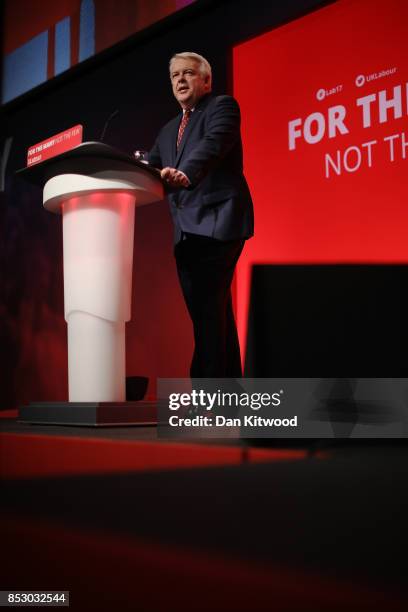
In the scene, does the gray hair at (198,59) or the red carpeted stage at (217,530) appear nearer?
the red carpeted stage at (217,530)

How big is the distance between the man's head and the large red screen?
2.51 feet

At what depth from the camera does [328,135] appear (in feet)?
9.28

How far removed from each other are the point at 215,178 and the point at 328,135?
985mm

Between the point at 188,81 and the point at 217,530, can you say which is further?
the point at 188,81

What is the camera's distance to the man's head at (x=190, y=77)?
6.81 ft

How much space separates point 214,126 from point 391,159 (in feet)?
3.30

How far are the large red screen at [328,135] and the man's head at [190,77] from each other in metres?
0.76

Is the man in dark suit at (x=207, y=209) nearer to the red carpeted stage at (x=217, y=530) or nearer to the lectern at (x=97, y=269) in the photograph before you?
the lectern at (x=97, y=269)

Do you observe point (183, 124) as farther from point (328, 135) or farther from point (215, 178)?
point (328, 135)

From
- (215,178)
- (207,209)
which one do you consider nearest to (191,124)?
(215,178)

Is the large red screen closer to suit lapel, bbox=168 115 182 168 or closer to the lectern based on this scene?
suit lapel, bbox=168 115 182 168

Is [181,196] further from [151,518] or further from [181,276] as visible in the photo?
[151,518]

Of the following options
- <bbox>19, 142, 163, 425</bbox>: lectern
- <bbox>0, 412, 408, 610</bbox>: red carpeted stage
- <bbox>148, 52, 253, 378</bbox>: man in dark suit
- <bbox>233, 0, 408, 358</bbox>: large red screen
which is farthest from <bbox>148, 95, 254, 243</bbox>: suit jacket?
<bbox>0, 412, 408, 610</bbox>: red carpeted stage

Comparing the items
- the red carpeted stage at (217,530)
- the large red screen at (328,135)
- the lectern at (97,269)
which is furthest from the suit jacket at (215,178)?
the red carpeted stage at (217,530)
